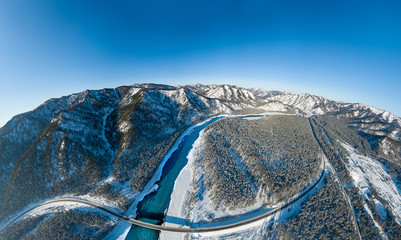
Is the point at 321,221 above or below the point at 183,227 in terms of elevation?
below

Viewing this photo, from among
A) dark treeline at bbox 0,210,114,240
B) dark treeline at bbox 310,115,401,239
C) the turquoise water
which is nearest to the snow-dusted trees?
dark treeline at bbox 310,115,401,239

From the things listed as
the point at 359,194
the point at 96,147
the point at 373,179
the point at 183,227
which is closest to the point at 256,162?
the point at 359,194

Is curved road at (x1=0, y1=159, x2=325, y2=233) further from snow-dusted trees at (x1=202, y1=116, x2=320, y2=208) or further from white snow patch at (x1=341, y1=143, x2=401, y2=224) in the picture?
white snow patch at (x1=341, y1=143, x2=401, y2=224)

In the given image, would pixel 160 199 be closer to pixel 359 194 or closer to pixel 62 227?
pixel 62 227

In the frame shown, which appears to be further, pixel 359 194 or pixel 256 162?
pixel 256 162

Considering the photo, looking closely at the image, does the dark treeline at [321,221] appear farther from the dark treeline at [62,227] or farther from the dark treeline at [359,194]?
the dark treeline at [62,227]

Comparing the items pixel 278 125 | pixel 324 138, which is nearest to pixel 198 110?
pixel 278 125

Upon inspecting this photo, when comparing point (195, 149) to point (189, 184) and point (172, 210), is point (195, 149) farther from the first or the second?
point (172, 210)
